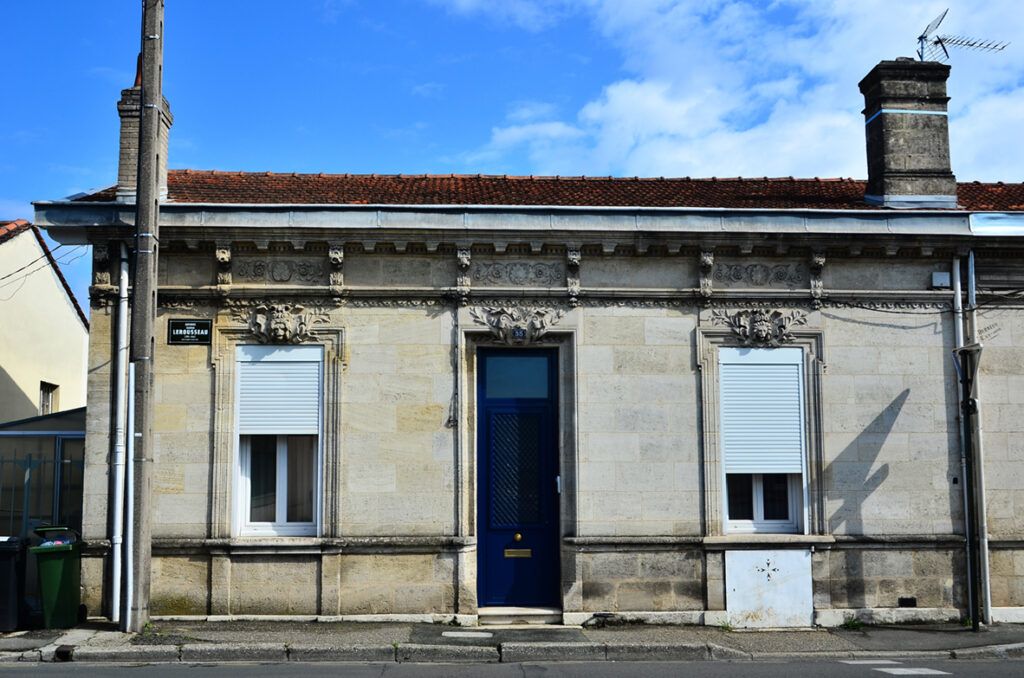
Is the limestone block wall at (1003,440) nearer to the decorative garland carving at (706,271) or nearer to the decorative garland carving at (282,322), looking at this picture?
the decorative garland carving at (706,271)

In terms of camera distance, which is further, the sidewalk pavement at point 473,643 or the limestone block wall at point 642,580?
the limestone block wall at point 642,580

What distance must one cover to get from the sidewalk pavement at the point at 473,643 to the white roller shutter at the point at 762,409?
1983 mm

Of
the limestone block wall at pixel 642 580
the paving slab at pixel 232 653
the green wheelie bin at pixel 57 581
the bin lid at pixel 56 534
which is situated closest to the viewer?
the paving slab at pixel 232 653

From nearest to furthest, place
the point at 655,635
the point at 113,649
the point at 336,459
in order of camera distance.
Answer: the point at 113,649
the point at 655,635
the point at 336,459

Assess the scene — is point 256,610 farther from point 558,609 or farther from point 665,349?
point 665,349

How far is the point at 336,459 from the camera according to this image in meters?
11.4

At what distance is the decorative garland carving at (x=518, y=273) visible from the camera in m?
11.8

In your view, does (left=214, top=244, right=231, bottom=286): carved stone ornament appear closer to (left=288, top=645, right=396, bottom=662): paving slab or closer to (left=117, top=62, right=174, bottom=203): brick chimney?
(left=117, top=62, right=174, bottom=203): brick chimney

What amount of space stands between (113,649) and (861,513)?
8.36 metres

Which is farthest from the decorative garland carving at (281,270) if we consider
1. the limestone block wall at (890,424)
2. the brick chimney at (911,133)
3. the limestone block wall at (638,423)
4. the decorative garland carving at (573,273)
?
the brick chimney at (911,133)

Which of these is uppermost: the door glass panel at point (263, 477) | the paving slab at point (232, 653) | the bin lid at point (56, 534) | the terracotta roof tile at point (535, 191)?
the terracotta roof tile at point (535, 191)

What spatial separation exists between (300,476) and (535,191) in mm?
5229

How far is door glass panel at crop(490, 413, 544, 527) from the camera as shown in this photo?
11742 millimetres

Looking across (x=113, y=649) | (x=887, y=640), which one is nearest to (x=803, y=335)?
(x=887, y=640)
